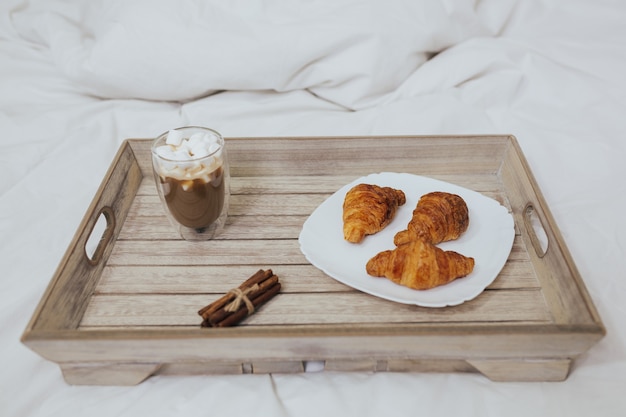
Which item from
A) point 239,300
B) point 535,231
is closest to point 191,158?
point 239,300

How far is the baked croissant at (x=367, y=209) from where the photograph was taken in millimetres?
1135

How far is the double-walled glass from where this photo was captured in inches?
43.2

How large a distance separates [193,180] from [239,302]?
0.28 metres

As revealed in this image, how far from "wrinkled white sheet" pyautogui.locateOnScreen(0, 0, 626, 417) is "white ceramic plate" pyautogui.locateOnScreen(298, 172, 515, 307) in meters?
0.34

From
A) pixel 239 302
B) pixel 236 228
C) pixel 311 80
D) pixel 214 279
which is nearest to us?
pixel 239 302

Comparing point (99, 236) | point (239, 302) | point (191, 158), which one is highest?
point (191, 158)

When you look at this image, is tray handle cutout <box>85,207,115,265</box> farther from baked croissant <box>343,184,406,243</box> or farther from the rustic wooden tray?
baked croissant <box>343,184,406,243</box>

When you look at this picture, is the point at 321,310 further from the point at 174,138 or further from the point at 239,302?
the point at 174,138

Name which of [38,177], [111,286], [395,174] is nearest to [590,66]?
[395,174]

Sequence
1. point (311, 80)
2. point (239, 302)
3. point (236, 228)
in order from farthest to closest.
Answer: point (311, 80)
point (236, 228)
point (239, 302)

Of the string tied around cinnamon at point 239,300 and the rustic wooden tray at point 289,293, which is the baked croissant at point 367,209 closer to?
the rustic wooden tray at point 289,293

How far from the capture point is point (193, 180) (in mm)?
1106

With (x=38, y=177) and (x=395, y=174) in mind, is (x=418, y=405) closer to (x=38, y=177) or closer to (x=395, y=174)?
(x=395, y=174)

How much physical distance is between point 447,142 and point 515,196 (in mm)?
213
